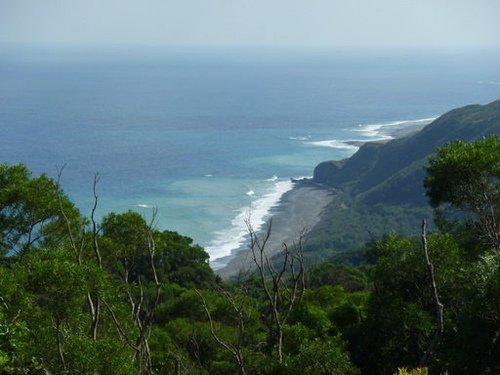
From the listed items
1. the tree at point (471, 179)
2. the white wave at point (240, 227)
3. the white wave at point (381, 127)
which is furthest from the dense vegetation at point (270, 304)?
the white wave at point (381, 127)

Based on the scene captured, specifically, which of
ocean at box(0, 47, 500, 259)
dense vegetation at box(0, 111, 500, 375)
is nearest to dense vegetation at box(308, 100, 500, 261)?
ocean at box(0, 47, 500, 259)

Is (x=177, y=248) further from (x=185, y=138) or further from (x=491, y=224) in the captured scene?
(x=185, y=138)

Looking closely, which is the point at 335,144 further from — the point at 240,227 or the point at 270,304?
the point at 270,304

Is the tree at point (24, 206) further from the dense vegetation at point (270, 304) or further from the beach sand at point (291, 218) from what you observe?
the beach sand at point (291, 218)

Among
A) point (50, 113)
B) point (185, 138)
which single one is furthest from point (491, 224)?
point (50, 113)

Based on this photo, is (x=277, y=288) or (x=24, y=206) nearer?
(x=277, y=288)

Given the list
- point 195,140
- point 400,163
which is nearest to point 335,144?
point 400,163
